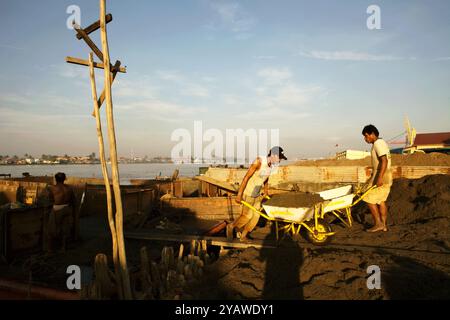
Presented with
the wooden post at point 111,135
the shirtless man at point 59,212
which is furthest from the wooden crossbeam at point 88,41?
the shirtless man at point 59,212

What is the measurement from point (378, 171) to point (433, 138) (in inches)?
1328

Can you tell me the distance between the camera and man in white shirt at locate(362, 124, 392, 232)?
582 cm

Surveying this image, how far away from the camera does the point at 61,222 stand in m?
6.77

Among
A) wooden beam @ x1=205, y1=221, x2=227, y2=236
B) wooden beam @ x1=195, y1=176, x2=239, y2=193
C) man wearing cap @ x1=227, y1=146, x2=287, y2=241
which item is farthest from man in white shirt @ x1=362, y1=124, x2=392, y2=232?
wooden beam @ x1=195, y1=176, x2=239, y2=193

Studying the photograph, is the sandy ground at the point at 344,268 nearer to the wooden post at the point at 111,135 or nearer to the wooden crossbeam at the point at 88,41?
the wooden post at the point at 111,135

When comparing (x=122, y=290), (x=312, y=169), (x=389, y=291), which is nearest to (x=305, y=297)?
(x=389, y=291)

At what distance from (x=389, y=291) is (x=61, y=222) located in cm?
630

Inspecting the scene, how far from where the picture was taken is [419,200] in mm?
7871

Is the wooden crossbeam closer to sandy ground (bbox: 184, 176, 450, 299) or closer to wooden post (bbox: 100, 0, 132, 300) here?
wooden post (bbox: 100, 0, 132, 300)

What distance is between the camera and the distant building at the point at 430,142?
2911 centimetres

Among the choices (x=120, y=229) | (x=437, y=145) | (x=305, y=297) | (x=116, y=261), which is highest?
(x=437, y=145)

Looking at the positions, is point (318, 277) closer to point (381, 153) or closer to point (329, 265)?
point (329, 265)

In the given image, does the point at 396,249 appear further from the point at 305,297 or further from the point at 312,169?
the point at 312,169

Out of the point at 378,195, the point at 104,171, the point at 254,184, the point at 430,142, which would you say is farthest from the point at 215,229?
the point at 430,142
